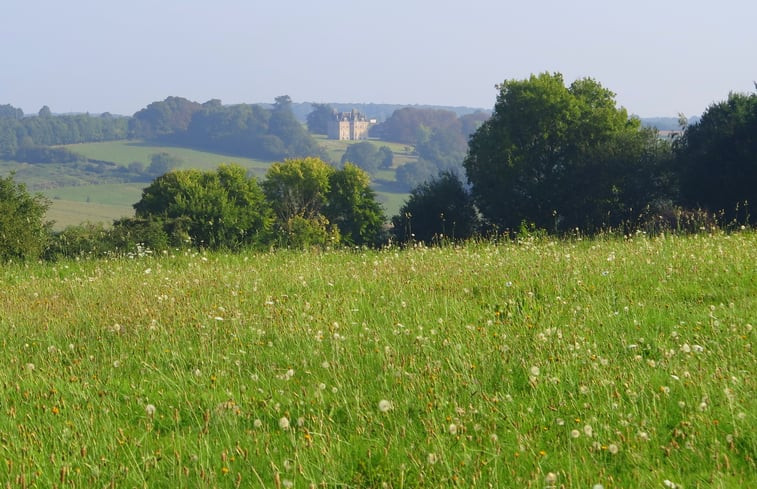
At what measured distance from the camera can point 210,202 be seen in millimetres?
50594

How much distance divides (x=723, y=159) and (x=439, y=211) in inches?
803

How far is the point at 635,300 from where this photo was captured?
317 inches

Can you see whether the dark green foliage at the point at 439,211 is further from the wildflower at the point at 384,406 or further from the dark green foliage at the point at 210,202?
the wildflower at the point at 384,406

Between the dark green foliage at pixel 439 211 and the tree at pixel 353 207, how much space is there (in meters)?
13.6

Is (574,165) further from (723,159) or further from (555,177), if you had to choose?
(723,159)

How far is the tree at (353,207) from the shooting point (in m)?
70.2

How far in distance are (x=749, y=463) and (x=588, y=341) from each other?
6.99 feet

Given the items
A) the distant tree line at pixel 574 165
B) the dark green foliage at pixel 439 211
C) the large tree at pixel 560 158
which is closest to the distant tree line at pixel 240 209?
the dark green foliage at pixel 439 211

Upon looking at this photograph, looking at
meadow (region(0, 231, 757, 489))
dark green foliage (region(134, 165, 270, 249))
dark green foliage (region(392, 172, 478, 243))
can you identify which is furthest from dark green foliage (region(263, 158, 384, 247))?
meadow (region(0, 231, 757, 489))

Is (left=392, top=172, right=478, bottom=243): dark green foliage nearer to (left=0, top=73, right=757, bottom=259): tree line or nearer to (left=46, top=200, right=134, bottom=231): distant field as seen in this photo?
(left=0, top=73, right=757, bottom=259): tree line

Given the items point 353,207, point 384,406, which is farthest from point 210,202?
point 384,406

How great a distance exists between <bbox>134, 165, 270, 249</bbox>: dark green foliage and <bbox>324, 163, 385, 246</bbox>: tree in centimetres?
921

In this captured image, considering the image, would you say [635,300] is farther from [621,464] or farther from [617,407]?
[621,464]

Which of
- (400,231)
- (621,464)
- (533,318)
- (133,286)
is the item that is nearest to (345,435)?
(621,464)
